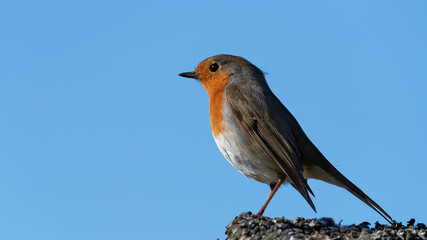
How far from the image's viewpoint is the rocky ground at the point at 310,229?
4742 mm

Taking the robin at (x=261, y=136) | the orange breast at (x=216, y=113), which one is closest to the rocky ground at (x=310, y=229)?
the robin at (x=261, y=136)

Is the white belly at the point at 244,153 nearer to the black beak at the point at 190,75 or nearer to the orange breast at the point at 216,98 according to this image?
the orange breast at the point at 216,98

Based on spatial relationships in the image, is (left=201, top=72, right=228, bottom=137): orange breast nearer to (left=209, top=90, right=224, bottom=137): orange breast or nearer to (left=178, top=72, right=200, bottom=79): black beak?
(left=209, top=90, right=224, bottom=137): orange breast

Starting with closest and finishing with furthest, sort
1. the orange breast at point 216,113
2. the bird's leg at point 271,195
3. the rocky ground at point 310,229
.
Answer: the rocky ground at point 310,229 → the bird's leg at point 271,195 → the orange breast at point 216,113

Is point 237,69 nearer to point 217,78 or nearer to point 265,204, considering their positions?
point 217,78

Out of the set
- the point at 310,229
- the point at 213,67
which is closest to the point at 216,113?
the point at 213,67

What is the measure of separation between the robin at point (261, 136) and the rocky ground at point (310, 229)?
456 millimetres

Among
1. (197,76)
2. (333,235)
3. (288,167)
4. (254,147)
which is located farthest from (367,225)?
(197,76)

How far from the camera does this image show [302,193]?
224 inches

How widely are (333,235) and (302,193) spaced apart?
872 millimetres

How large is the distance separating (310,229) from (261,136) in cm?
152

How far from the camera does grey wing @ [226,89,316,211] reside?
595 cm

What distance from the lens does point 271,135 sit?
6.24m

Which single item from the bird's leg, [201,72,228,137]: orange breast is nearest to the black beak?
[201,72,228,137]: orange breast
